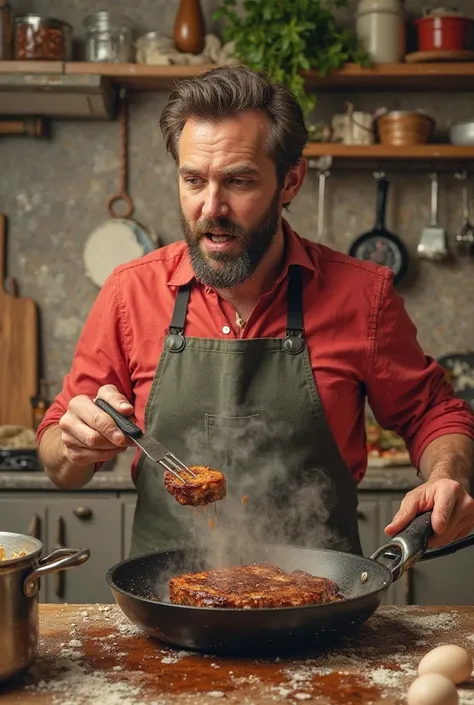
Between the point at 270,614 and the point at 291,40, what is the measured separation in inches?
115

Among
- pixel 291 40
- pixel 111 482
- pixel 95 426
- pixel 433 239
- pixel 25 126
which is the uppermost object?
pixel 291 40

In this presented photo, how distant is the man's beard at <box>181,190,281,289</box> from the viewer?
7.50 ft

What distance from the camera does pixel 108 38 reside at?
4.11m

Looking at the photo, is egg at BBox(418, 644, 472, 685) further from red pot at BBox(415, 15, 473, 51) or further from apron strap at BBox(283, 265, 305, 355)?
red pot at BBox(415, 15, 473, 51)

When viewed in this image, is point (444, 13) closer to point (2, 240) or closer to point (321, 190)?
point (321, 190)

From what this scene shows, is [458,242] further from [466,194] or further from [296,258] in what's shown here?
[296,258]

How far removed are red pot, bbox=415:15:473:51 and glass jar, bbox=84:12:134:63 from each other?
4.21 feet

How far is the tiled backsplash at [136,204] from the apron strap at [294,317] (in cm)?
195

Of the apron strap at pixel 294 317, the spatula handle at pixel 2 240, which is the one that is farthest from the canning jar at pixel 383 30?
the apron strap at pixel 294 317

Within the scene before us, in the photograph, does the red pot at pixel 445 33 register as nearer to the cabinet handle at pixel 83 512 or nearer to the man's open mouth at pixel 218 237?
the man's open mouth at pixel 218 237

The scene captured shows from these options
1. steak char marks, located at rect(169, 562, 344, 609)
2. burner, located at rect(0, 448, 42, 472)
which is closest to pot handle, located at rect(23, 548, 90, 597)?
steak char marks, located at rect(169, 562, 344, 609)

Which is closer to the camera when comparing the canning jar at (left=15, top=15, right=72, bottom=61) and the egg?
the egg

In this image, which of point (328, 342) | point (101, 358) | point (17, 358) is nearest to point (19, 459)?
point (17, 358)

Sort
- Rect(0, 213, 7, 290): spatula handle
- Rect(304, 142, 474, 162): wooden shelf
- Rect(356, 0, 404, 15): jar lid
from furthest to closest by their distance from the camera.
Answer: Rect(0, 213, 7, 290): spatula handle, Rect(356, 0, 404, 15): jar lid, Rect(304, 142, 474, 162): wooden shelf
